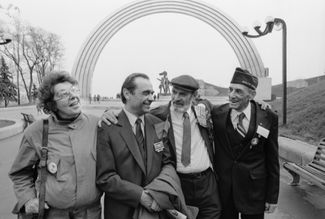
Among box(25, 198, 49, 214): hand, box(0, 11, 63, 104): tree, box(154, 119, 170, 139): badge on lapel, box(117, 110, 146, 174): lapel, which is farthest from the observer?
box(0, 11, 63, 104): tree

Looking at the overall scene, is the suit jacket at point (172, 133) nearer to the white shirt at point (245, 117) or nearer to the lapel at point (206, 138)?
the lapel at point (206, 138)

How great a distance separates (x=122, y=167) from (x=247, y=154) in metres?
0.98

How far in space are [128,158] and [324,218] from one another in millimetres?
2660

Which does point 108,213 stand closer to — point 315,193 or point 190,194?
point 190,194

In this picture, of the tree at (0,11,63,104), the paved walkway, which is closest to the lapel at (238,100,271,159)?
the paved walkway

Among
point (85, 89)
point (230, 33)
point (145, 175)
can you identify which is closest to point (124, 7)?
point (85, 89)

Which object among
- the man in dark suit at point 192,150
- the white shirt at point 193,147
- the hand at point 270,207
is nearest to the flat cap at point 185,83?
the man in dark suit at point 192,150

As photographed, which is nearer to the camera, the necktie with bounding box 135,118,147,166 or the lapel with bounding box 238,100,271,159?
the necktie with bounding box 135,118,147,166

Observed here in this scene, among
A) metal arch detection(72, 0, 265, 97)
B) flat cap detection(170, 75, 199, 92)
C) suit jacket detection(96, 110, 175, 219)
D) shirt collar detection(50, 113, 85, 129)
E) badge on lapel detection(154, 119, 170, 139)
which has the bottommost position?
suit jacket detection(96, 110, 175, 219)

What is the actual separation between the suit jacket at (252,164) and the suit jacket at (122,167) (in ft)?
2.02

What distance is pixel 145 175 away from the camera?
6.00 ft

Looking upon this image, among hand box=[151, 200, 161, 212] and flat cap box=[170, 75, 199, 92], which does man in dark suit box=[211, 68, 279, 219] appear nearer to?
flat cap box=[170, 75, 199, 92]

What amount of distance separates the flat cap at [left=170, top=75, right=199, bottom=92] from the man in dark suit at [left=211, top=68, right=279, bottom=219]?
314 millimetres

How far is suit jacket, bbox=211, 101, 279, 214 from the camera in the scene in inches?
86.1
